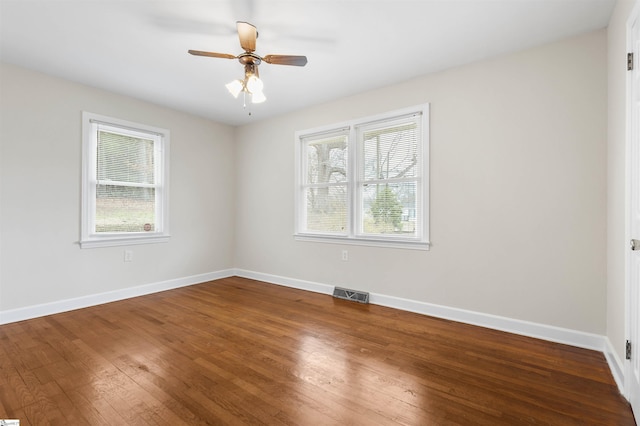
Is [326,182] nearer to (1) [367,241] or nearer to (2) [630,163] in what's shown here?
(1) [367,241]

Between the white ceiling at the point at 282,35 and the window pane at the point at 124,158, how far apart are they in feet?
2.28

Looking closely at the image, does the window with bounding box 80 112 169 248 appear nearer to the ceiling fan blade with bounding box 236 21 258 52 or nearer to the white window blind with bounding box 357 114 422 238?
the ceiling fan blade with bounding box 236 21 258 52

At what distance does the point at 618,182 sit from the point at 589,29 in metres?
1.36

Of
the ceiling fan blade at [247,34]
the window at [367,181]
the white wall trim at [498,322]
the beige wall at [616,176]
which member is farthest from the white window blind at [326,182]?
the beige wall at [616,176]

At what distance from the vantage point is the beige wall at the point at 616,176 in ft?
6.34

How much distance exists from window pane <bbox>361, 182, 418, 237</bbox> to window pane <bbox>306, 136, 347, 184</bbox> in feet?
1.59

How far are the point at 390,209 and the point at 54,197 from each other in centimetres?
384

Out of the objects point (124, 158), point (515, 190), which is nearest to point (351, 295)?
point (515, 190)

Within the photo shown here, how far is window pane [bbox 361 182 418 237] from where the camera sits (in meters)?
3.48

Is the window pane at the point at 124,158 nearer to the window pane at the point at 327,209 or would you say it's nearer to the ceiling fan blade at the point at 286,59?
the window pane at the point at 327,209

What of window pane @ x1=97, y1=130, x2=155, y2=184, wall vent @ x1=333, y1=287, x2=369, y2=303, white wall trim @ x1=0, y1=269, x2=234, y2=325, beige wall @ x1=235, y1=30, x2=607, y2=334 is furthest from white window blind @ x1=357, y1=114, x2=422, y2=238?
window pane @ x1=97, y1=130, x2=155, y2=184

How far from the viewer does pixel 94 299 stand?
3582 mm

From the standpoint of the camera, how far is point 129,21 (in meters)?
2.37

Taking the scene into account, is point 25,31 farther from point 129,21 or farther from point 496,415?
point 496,415
